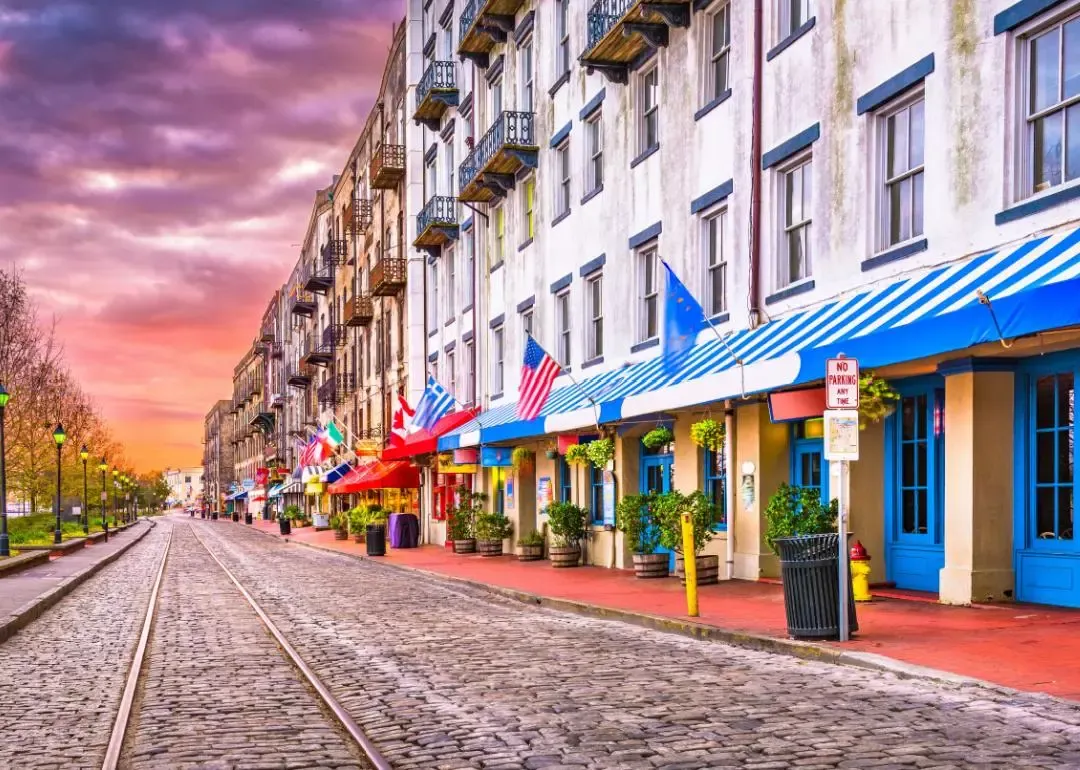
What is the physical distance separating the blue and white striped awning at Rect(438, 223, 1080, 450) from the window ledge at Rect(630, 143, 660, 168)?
4020mm

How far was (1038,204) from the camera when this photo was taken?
12789mm

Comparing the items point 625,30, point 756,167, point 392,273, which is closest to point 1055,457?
point 756,167

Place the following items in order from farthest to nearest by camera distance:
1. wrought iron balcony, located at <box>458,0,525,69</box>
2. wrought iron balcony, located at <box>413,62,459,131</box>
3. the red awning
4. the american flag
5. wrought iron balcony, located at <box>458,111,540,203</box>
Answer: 1. wrought iron balcony, located at <box>413,62,459,131</box>
2. the red awning
3. wrought iron balcony, located at <box>458,0,525,69</box>
4. wrought iron balcony, located at <box>458,111,540,203</box>
5. the american flag

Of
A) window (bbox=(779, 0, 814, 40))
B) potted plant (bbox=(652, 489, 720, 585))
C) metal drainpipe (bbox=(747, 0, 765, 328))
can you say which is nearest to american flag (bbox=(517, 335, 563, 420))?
potted plant (bbox=(652, 489, 720, 585))

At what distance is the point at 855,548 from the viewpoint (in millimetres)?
14914

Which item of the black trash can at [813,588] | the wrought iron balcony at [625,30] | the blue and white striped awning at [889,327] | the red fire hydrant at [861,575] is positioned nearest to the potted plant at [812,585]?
the black trash can at [813,588]

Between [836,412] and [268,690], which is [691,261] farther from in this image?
[268,690]

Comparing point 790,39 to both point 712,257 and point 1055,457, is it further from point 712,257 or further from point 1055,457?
point 1055,457

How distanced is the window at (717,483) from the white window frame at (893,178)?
5.59m

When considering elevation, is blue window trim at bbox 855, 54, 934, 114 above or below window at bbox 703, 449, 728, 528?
above

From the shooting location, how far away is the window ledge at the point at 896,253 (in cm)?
1479

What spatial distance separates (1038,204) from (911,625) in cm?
455

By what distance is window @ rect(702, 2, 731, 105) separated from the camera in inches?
814

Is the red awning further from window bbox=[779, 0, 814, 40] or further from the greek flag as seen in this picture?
window bbox=[779, 0, 814, 40]
